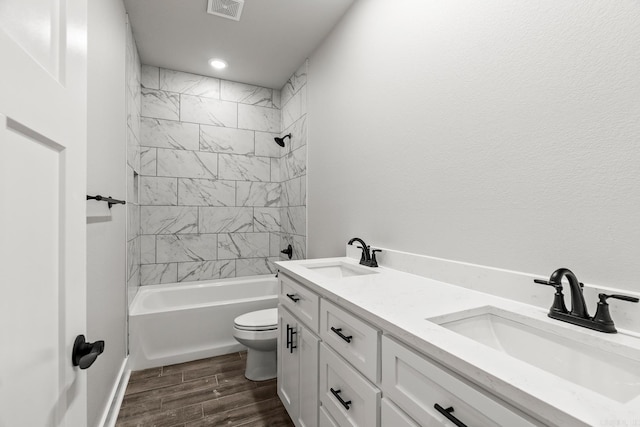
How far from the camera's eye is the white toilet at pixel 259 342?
2.11 metres

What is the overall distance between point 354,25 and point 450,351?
2.19 metres

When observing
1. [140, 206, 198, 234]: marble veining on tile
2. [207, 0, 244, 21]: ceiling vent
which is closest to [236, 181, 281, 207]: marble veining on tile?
[140, 206, 198, 234]: marble veining on tile

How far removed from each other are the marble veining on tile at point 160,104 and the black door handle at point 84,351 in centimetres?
292

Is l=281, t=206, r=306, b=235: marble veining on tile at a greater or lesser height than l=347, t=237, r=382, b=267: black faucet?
greater

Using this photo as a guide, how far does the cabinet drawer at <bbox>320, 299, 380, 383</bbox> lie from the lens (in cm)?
95

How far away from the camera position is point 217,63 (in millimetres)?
2975

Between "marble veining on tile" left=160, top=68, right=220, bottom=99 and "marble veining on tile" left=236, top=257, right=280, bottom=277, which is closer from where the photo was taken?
"marble veining on tile" left=160, top=68, right=220, bottom=99

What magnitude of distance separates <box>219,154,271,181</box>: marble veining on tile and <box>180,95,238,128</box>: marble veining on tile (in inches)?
15.2

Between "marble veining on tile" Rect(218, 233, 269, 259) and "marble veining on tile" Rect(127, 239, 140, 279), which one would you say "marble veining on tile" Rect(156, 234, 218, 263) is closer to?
"marble veining on tile" Rect(218, 233, 269, 259)

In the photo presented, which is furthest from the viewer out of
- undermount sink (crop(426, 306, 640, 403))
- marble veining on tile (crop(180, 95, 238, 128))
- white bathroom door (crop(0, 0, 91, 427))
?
marble veining on tile (crop(180, 95, 238, 128))

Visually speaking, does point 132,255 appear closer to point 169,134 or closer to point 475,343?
point 169,134

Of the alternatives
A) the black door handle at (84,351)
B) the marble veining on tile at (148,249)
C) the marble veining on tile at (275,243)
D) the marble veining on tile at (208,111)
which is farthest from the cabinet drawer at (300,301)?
the marble veining on tile at (208,111)

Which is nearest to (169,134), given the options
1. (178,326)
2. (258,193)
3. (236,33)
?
(258,193)

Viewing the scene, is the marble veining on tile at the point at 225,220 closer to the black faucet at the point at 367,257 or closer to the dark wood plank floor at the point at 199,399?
the dark wood plank floor at the point at 199,399
